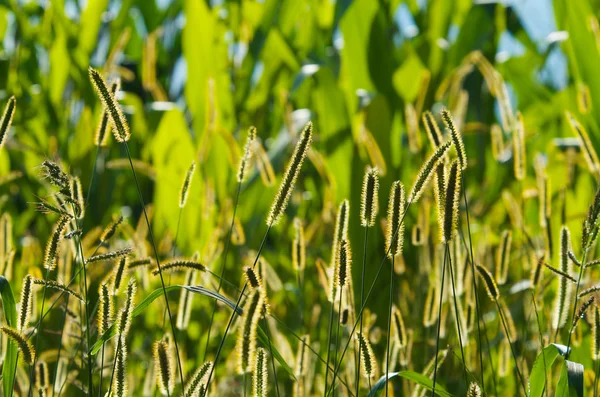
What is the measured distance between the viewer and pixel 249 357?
0.54m

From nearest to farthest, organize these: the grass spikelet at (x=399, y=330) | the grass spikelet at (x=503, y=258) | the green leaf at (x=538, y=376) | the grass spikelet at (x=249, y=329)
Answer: the grass spikelet at (x=249, y=329) < the green leaf at (x=538, y=376) < the grass spikelet at (x=399, y=330) < the grass spikelet at (x=503, y=258)

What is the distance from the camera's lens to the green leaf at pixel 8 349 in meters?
0.72

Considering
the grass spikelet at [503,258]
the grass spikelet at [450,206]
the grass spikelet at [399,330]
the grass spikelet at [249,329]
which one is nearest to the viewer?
the grass spikelet at [249,329]

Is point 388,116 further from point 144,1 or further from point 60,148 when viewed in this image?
point 144,1

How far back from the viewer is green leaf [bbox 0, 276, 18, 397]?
72 centimetres

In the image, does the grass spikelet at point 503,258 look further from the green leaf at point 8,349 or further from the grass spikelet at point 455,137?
the green leaf at point 8,349

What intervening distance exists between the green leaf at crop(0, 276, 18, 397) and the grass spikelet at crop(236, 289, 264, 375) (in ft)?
0.92

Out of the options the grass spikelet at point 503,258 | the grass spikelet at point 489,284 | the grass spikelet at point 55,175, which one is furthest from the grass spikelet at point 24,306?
the grass spikelet at point 503,258

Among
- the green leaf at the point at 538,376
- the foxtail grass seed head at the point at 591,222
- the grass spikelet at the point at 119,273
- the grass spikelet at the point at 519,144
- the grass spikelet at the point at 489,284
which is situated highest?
the grass spikelet at the point at 519,144

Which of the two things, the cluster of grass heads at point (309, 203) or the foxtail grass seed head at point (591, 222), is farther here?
the cluster of grass heads at point (309, 203)

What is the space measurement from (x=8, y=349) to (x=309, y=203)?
1608mm

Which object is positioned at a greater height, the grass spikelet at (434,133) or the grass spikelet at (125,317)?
the grass spikelet at (434,133)

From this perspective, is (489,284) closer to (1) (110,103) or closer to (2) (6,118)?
(1) (110,103)

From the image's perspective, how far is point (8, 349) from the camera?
75 centimetres
